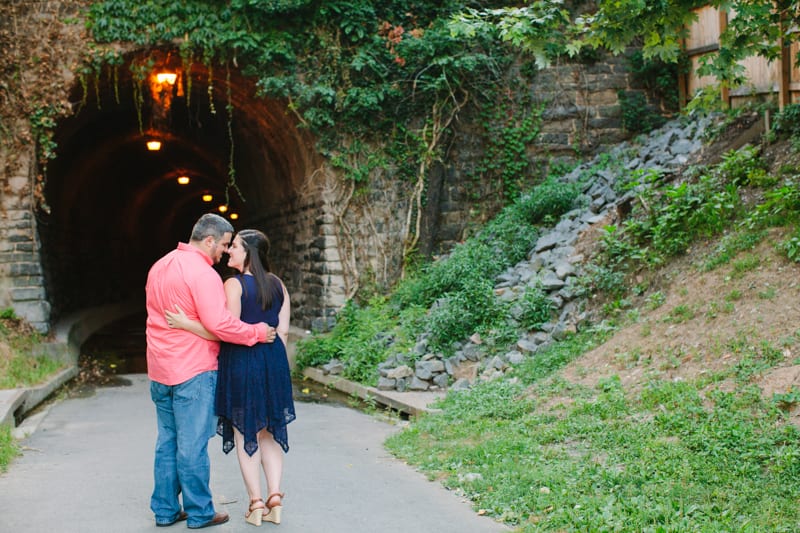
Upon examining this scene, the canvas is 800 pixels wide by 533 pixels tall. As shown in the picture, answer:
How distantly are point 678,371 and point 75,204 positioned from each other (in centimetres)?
1424

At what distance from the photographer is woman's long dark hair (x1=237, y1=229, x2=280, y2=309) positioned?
15.1ft

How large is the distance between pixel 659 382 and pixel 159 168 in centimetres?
2000

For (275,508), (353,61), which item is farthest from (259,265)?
(353,61)

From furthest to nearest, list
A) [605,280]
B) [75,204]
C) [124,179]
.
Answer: [124,179], [75,204], [605,280]

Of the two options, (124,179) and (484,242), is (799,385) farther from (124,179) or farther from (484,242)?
(124,179)

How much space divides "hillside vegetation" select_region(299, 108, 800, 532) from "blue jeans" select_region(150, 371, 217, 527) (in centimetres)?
174

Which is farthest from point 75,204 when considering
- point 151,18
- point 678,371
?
point 678,371

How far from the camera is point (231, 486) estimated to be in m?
5.39

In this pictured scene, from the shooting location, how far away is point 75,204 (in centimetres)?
1688

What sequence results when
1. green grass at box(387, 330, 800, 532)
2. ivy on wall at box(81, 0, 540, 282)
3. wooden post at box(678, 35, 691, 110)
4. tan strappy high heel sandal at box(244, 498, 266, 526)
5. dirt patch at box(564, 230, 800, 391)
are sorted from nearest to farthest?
1. green grass at box(387, 330, 800, 532)
2. tan strappy high heel sandal at box(244, 498, 266, 526)
3. dirt patch at box(564, 230, 800, 391)
4. ivy on wall at box(81, 0, 540, 282)
5. wooden post at box(678, 35, 691, 110)

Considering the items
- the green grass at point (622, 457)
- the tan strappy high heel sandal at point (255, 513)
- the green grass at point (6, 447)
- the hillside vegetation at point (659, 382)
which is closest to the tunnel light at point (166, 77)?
the hillside vegetation at point (659, 382)

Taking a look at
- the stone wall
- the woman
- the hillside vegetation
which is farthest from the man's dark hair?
the stone wall

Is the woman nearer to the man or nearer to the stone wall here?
the man

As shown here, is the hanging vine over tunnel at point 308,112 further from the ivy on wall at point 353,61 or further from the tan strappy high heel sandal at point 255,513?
the tan strappy high heel sandal at point 255,513
